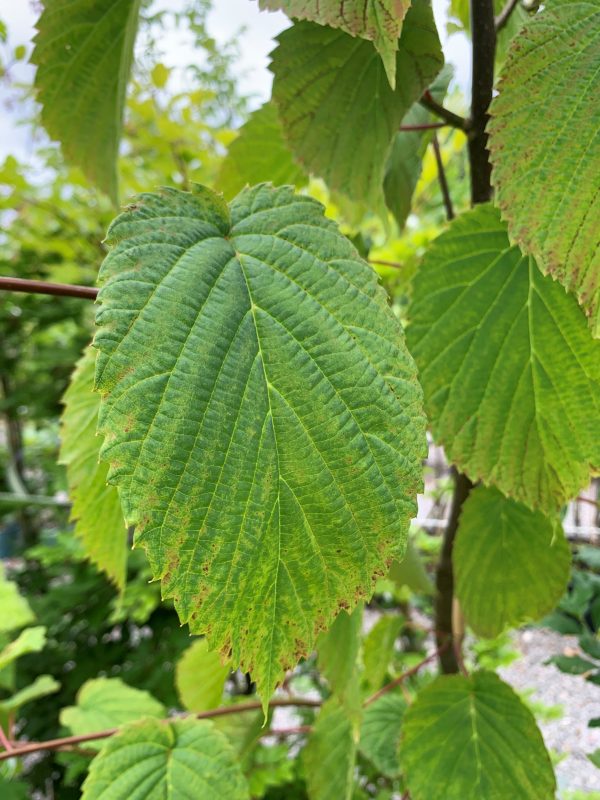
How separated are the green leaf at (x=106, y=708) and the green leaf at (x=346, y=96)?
20.5 inches

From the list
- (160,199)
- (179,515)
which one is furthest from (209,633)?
(160,199)

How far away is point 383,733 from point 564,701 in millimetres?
1125

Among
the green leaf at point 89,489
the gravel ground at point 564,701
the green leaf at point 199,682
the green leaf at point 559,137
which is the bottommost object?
the gravel ground at point 564,701

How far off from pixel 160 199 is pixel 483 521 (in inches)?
13.1

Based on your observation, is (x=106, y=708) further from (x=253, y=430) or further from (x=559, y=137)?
(x=559, y=137)

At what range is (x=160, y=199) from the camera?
0.90 feet

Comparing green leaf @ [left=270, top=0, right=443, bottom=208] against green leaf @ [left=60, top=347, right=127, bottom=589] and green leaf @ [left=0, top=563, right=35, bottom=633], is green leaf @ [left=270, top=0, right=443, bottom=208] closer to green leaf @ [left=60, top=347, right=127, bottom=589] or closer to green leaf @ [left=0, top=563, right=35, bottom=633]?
green leaf @ [left=60, top=347, right=127, bottom=589]

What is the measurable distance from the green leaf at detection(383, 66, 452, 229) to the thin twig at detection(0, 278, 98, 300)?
0.92 ft

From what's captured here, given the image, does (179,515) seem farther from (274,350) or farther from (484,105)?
(484,105)

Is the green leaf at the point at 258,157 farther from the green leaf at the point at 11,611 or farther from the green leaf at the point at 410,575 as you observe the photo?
the green leaf at the point at 11,611

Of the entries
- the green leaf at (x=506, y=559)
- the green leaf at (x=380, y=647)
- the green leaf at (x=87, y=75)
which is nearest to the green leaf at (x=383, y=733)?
the green leaf at (x=380, y=647)

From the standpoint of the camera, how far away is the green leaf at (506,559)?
47cm

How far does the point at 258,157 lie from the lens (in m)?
0.54

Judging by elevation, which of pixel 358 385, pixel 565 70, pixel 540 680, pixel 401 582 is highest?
pixel 565 70
